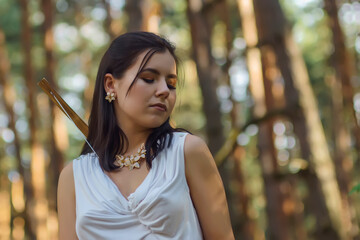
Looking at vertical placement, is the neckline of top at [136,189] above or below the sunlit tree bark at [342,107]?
above

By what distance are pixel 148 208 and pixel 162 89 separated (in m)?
0.47

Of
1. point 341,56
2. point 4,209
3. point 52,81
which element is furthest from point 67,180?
point 4,209

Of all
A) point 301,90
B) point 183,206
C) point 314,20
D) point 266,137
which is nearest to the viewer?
point 183,206

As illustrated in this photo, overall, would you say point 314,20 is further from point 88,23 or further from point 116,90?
point 116,90

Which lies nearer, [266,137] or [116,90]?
[116,90]

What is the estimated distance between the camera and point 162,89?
2438 mm

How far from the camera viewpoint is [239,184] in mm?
20672

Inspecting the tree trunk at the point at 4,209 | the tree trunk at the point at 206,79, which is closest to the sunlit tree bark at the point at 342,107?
the tree trunk at the point at 206,79

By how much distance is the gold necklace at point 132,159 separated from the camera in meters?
2.48

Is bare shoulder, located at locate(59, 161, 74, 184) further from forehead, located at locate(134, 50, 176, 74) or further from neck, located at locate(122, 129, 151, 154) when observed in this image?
forehead, located at locate(134, 50, 176, 74)

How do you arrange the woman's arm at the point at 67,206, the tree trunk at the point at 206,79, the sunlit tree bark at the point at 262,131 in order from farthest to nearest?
the sunlit tree bark at the point at 262,131 → the tree trunk at the point at 206,79 → the woman's arm at the point at 67,206

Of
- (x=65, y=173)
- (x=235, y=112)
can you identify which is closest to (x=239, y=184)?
(x=235, y=112)

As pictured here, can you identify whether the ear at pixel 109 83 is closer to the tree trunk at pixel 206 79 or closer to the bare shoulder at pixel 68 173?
the bare shoulder at pixel 68 173

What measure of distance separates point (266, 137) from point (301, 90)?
8.55 meters
